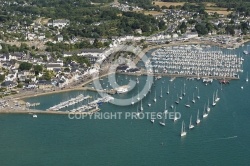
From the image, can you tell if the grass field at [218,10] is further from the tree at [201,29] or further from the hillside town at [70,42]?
the tree at [201,29]

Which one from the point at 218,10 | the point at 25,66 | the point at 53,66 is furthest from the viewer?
the point at 218,10

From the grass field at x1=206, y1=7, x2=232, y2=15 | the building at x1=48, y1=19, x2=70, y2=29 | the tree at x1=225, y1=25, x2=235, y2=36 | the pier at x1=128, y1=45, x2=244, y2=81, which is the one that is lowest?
the pier at x1=128, y1=45, x2=244, y2=81

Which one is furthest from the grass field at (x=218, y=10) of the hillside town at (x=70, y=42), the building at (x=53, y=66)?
the building at (x=53, y=66)

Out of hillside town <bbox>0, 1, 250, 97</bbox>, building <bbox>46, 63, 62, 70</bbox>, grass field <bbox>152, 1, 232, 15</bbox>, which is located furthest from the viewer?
grass field <bbox>152, 1, 232, 15</bbox>

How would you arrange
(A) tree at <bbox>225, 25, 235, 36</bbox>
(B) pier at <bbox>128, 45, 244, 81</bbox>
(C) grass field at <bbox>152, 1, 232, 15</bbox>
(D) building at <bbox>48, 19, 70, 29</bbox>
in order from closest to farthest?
(B) pier at <bbox>128, 45, 244, 81</bbox> < (A) tree at <bbox>225, 25, 235, 36</bbox> < (D) building at <bbox>48, 19, 70, 29</bbox> < (C) grass field at <bbox>152, 1, 232, 15</bbox>

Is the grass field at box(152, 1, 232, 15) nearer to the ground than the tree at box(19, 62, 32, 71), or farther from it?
farther from it

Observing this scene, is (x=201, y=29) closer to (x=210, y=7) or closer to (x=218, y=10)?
(x=218, y=10)

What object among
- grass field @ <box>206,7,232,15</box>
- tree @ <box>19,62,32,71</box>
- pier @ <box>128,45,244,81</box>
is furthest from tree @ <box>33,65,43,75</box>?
grass field @ <box>206,7,232,15</box>

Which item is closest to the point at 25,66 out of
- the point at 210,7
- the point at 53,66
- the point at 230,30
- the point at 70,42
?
the point at 53,66

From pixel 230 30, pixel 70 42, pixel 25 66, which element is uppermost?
pixel 230 30

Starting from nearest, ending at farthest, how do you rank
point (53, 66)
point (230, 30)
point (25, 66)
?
point (25, 66) → point (53, 66) → point (230, 30)

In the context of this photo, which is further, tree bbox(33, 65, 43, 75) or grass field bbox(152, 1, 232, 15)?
grass field bbox(152, 1, 232, 15)

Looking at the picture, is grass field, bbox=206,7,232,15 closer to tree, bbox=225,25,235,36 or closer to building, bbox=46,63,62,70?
tree, bbox=225,25,235,36

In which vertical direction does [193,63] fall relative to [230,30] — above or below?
below
